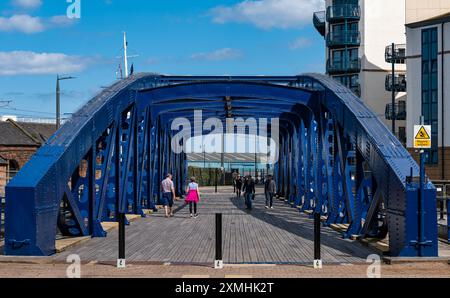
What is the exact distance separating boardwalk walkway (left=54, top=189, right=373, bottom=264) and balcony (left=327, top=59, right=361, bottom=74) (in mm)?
47060

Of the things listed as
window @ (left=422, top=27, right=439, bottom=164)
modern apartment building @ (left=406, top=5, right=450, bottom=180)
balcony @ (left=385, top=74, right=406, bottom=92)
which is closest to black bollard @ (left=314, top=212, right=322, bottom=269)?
modern apartment building @ (left=406, top=5, right=450, bottom=180)

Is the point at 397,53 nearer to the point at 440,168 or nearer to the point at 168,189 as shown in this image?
the point at 440,168

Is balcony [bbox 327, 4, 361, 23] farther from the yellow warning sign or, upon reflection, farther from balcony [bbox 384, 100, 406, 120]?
the yellow warning sign

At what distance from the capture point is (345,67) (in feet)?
218

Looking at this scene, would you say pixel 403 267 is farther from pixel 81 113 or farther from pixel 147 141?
pixel 147 141

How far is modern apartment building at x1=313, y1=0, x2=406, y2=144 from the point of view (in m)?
64.6

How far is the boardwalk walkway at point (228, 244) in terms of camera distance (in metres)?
12.4

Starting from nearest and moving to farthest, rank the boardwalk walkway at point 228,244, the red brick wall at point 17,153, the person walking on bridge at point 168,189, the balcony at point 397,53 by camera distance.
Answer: the boardwalk walkway at point 228,244 → the person walking on bridge at point 168,189 → the red brick wall at point 17,153 → the balcony at point 397,53

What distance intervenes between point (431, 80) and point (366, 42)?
1850 cm

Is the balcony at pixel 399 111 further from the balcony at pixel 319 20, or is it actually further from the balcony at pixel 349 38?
the balcony at pixel 319 20

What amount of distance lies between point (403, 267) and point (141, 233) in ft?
25.0

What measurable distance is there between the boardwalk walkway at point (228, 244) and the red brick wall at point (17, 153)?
30.2m

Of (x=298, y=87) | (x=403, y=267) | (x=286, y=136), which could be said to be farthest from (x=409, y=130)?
(x=403, y=267)

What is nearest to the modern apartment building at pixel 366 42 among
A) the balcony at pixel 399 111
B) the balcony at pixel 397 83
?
the balcony at pixel 399 111
